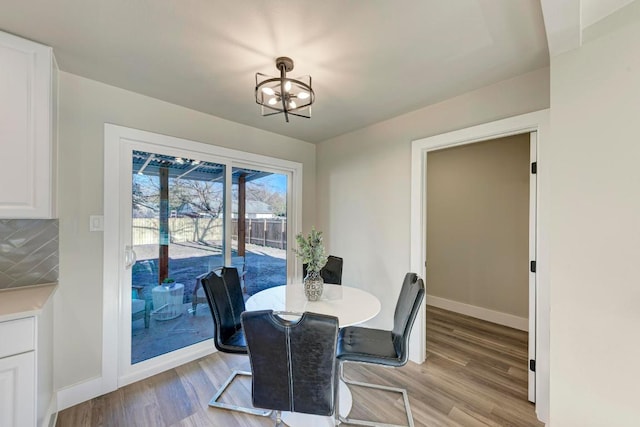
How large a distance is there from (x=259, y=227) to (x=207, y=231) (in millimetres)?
643

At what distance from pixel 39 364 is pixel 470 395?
2809mm

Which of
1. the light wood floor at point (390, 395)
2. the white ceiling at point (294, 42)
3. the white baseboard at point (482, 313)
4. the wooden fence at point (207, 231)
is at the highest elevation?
the white ceiling at point (294, 42)

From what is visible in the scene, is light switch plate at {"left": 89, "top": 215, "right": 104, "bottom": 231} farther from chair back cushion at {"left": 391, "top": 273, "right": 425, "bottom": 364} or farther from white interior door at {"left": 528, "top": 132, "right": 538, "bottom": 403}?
white interior door at {"left": 528, "top": 132, "right": 538, "bottom": 403}

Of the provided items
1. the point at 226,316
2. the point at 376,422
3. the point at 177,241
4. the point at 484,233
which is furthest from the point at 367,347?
the point at 484,233

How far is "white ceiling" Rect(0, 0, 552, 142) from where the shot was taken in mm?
1296

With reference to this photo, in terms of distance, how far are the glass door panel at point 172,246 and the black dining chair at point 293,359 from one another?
5.23ft

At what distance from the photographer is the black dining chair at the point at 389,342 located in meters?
1.61

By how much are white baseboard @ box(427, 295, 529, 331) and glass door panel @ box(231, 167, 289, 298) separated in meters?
2.45

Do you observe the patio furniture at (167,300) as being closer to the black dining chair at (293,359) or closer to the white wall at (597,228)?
the black dining chair at (293,359)

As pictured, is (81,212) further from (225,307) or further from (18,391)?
(225,307)

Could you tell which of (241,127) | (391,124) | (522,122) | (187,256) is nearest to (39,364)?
(187,256)

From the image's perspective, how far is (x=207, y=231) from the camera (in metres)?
2.66

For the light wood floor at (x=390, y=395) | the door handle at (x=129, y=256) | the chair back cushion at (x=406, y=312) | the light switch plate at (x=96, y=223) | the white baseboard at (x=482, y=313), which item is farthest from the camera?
the white baseboard at (x=482, y=313)

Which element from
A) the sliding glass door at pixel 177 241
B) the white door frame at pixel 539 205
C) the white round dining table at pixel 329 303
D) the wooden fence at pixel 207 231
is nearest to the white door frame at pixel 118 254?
the sliding glass door at pixel 177 241
